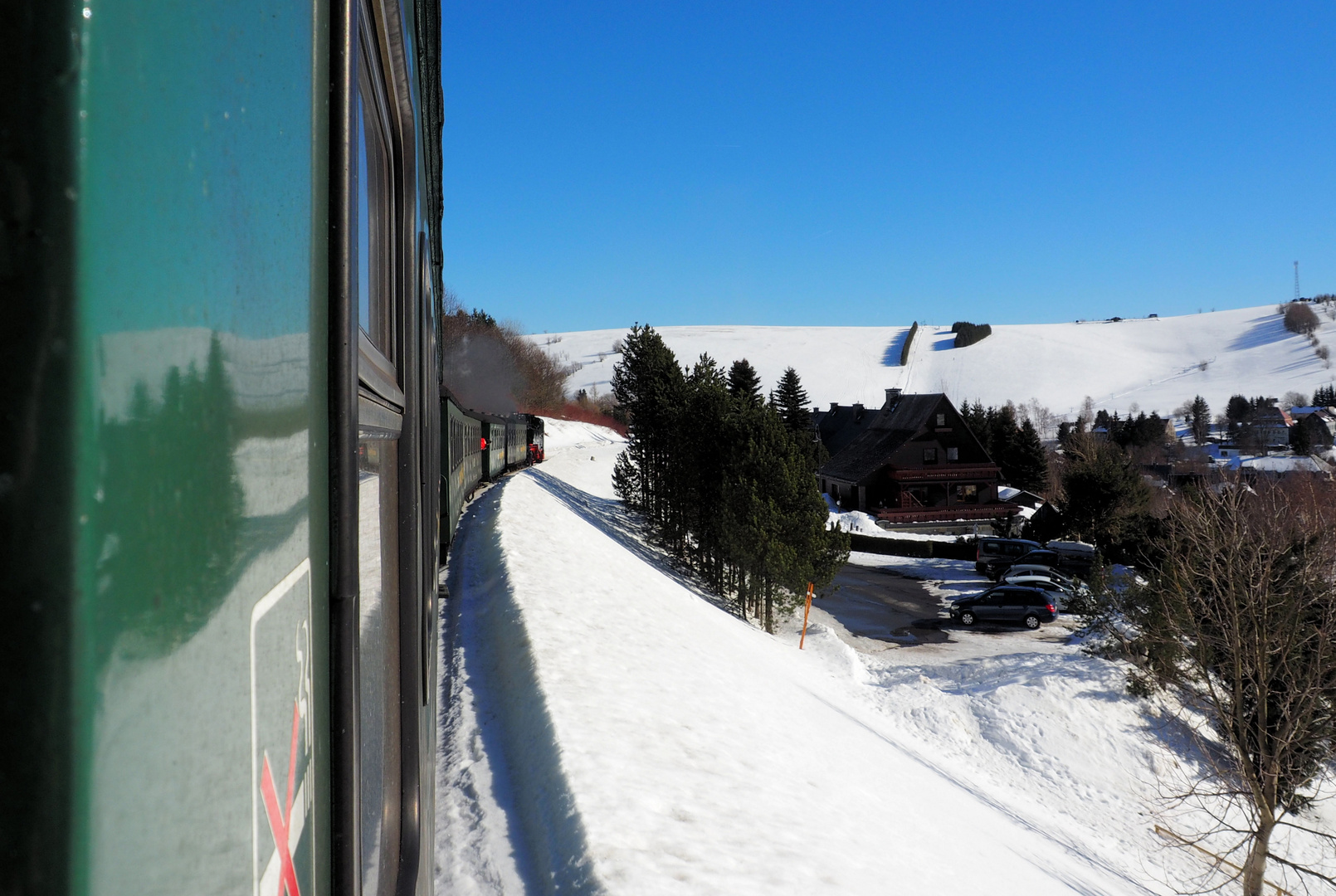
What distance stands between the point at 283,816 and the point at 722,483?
19200 millimetres

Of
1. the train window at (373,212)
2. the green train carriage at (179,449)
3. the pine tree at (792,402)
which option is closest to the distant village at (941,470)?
the pine tree at (792,402)

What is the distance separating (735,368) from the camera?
42594mm

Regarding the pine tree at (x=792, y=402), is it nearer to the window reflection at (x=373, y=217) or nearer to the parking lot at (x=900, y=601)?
the parking lot at (x=900, y=601)

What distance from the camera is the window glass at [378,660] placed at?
1.22 m

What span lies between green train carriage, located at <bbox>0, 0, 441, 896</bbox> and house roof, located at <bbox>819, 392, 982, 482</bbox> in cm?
4472

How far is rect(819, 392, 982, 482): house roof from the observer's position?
44.3 meters

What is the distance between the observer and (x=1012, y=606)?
22.5 metres

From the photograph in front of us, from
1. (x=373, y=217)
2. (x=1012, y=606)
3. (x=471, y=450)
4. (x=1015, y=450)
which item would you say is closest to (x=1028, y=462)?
(x=1015, y=450)

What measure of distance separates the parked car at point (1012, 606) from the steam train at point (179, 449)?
23.8 m

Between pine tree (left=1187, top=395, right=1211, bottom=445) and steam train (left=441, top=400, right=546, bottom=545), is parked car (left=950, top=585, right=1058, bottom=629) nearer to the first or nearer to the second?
steam train (left=441, top=400, right=546, bottom=545)

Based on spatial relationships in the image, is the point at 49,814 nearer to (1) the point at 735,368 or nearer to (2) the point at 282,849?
(2) the point at 282,849

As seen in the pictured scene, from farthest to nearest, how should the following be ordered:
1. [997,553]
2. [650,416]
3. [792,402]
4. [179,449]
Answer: [792,402] < [997,553] < [650,416] < [179,449]

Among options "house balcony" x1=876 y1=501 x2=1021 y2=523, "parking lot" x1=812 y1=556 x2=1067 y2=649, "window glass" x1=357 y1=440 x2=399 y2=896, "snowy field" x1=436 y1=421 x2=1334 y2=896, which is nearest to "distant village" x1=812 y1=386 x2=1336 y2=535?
"house balcony" x1=876 y1=501 x2=1021 y2=523

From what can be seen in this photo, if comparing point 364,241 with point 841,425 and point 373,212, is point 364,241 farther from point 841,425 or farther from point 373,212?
point 841,425
